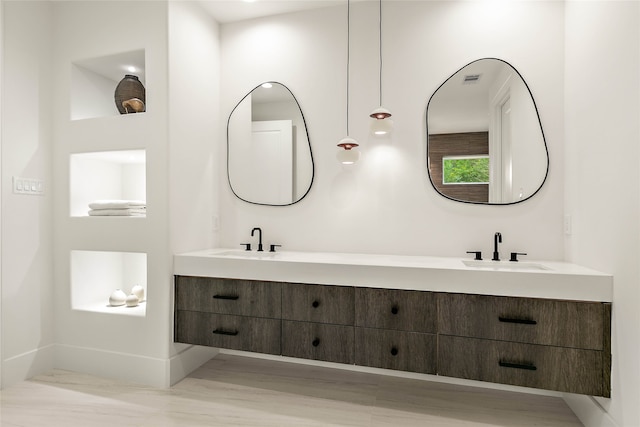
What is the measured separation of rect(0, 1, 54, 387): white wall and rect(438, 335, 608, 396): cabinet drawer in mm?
2681

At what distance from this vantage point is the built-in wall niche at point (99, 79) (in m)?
2.70

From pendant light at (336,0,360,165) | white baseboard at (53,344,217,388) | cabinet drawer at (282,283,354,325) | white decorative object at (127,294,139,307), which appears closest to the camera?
cabinet drawer at (282,283,354,325)

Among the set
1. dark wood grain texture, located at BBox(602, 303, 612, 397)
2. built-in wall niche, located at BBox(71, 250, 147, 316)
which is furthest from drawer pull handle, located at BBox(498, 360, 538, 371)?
built-in wall niche, located at BBox(71, 250, 147, 316)

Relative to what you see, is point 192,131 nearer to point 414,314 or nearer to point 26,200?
point 26,200

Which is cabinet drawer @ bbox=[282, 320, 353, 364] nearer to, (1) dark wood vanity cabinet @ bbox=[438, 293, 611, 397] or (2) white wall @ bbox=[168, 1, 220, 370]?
(1) dark wood vanity cabinet @ bbox=[438, 293, 611, 397]

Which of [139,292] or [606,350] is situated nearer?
[606,350]

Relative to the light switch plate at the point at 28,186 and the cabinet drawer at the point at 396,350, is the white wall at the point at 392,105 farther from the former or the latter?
the light switch plate at the point at 28,186

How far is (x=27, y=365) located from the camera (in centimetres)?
249

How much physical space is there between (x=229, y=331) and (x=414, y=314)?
3.85 ft

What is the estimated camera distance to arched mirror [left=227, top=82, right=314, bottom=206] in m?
2.82

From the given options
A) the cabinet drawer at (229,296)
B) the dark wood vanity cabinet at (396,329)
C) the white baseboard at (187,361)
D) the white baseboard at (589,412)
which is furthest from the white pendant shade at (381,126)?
the white baseboard at (187,361)

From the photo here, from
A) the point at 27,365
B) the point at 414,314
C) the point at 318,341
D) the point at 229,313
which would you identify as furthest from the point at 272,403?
the point at 27,365

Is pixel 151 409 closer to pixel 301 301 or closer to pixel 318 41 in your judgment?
pixel 301 301

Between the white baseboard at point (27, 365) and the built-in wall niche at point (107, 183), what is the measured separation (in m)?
0.99
